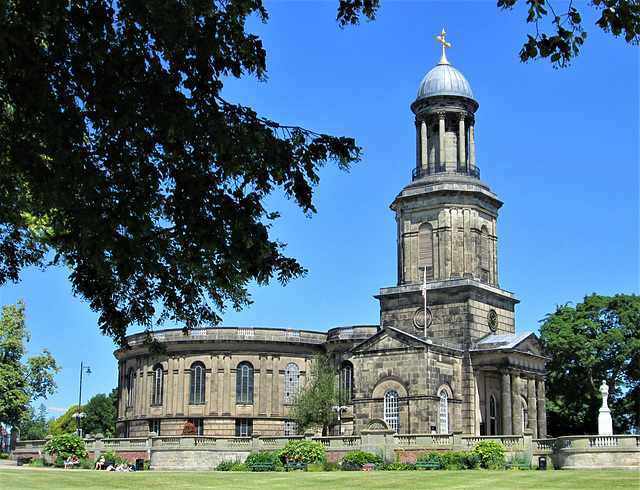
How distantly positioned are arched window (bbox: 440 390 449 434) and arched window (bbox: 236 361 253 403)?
19.1m

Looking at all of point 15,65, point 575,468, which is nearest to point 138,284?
point 15,65

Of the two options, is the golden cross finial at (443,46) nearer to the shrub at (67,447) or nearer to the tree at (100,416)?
the shrub at (67,447)

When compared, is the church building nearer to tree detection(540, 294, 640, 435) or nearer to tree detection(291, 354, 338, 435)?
tree detection(291, 354, 338, 435)

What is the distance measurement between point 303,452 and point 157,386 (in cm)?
2795

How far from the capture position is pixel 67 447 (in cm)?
4925

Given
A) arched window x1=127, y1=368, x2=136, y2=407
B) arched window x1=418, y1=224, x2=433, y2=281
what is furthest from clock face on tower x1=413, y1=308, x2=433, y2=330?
arched window x1=127, y1=368, x2=136, y2=407

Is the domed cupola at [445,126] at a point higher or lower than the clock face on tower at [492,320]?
higher

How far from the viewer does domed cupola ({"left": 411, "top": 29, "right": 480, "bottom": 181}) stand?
56.7 m

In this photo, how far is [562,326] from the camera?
64625 millimetres

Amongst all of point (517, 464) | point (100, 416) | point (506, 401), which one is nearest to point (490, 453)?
point (517, 464)

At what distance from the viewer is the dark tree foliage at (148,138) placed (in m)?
12.2

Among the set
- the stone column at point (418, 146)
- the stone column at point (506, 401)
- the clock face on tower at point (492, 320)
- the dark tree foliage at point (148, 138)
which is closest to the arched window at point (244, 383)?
the clock face on tower at point (492, 320)

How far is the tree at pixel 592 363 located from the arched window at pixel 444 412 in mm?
16380

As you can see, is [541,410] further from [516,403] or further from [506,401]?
[506,401]
